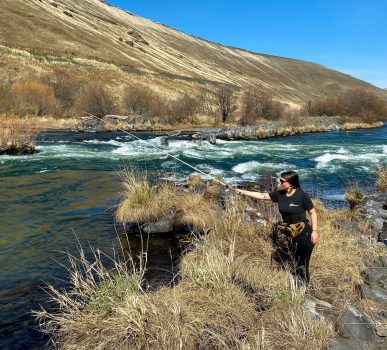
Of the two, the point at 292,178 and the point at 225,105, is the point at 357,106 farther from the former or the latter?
the point at 292,178

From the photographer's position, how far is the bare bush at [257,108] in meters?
47.3

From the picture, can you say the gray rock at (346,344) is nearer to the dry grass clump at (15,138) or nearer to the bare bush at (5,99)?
the dry grass clump at (15,138)

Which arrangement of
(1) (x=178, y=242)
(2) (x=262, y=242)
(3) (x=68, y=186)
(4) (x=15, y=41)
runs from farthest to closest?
(4) (x=15, y=41), (3) (x=68, y=186), (1) (x=178, y=242), (2) (x=262, y=242)

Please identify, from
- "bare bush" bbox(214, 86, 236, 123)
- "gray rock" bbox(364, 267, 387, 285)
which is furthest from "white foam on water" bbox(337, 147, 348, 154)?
"gray rock" bbox(364, 267, 387, 285)

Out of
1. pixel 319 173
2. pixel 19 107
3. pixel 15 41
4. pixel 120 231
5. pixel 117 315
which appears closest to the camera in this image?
pixel 117 315

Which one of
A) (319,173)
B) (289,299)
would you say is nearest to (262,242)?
(289,299)

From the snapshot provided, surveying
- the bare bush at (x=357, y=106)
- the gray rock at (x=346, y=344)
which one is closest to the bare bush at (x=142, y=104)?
the bare bush at (x=357, y=106)

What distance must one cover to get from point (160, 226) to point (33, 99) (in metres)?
36.6

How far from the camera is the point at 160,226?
32.4ft

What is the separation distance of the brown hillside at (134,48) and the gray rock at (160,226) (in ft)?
163

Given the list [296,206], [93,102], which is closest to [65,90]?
[93,102]

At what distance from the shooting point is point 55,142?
2908cm

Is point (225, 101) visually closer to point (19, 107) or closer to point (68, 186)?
point (19, 107)

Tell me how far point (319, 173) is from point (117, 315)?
16.2 meters
